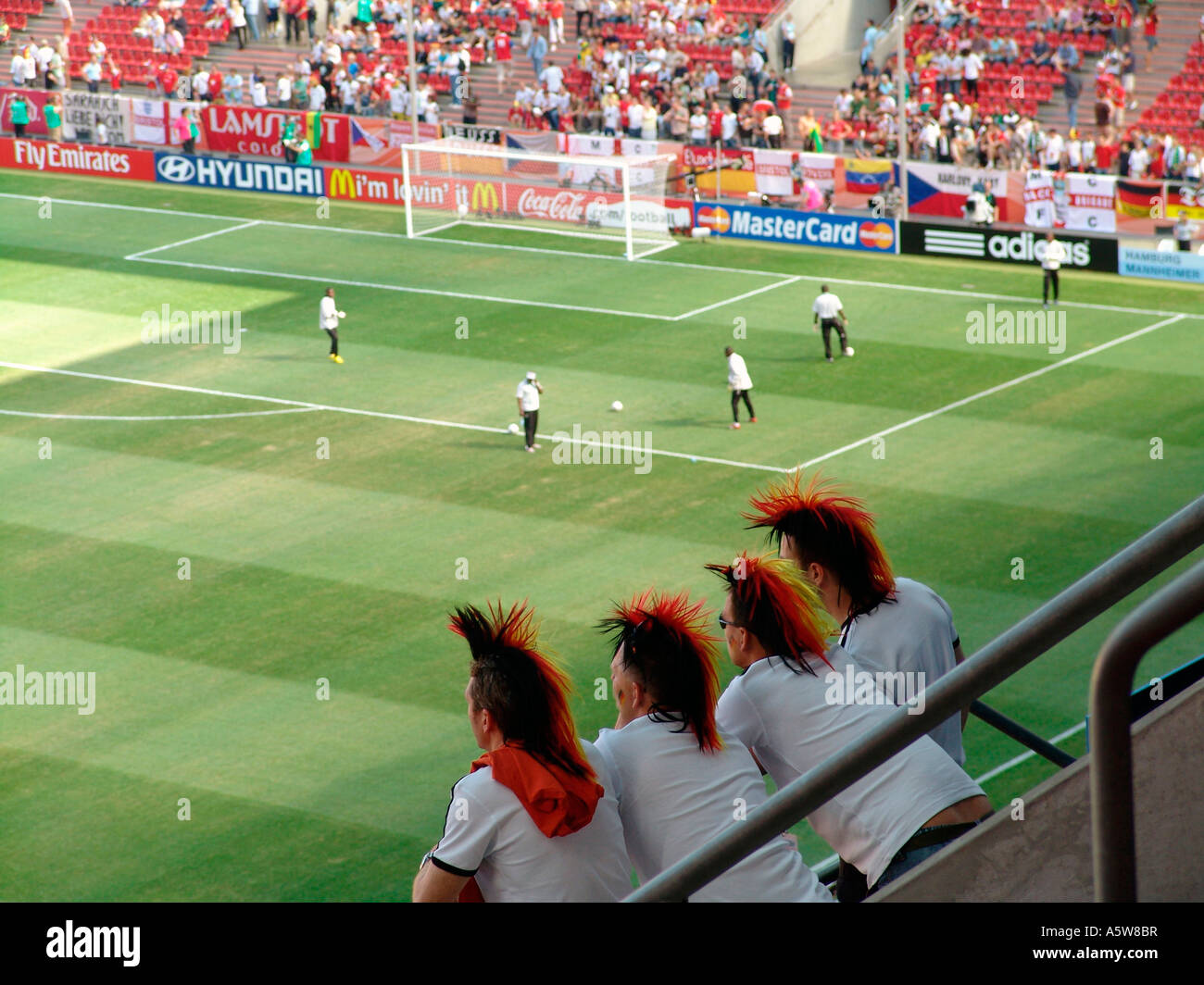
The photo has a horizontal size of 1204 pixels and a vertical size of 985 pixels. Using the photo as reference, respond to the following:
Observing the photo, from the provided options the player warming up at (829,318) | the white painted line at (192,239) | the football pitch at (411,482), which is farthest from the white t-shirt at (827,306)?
the white painted line at (192,239)

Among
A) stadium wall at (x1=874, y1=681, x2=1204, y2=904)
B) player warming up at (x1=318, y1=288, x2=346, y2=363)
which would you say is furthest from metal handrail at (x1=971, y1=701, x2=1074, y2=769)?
player warming up at (x1=318, y1=288, x2=346, y2=363)

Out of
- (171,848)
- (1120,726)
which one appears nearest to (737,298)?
(171,848)

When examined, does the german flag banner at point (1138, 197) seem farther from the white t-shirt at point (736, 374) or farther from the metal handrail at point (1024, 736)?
the metal handrail at point (1024, 736)

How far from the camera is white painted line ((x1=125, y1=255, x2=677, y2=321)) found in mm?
35812

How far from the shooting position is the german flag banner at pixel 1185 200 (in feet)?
121

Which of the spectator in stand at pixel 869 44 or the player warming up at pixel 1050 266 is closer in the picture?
the player warming up at pixel 1050 266

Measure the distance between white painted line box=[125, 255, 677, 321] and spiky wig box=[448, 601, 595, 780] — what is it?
29.5m

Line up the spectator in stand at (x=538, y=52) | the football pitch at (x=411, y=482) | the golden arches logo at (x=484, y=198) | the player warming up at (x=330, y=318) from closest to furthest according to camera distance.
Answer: the football pitch at (x=411, y=482), the player warming up at (x=330, y=318), the golden arches logo at (x=484, y=198), the spectator in stand at (x=538, y=52)

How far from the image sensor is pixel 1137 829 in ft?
12.9

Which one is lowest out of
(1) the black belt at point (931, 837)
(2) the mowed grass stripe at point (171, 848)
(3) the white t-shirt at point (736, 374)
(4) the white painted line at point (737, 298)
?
(2) the mowed grass stripe at point (171, 848)

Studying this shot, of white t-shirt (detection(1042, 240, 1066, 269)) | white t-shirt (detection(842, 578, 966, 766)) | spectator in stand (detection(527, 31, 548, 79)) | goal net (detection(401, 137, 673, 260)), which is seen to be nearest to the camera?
white t-shirt (detection(842, 578, 966, 766))

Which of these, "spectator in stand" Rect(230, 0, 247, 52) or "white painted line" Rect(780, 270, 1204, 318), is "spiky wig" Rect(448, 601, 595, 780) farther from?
"spectator in stand" Rect(230, 0, 247, 52)

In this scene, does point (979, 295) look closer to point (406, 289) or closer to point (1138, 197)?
point (1138, 197)

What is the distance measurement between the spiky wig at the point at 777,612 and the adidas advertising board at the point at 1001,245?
30.6m
